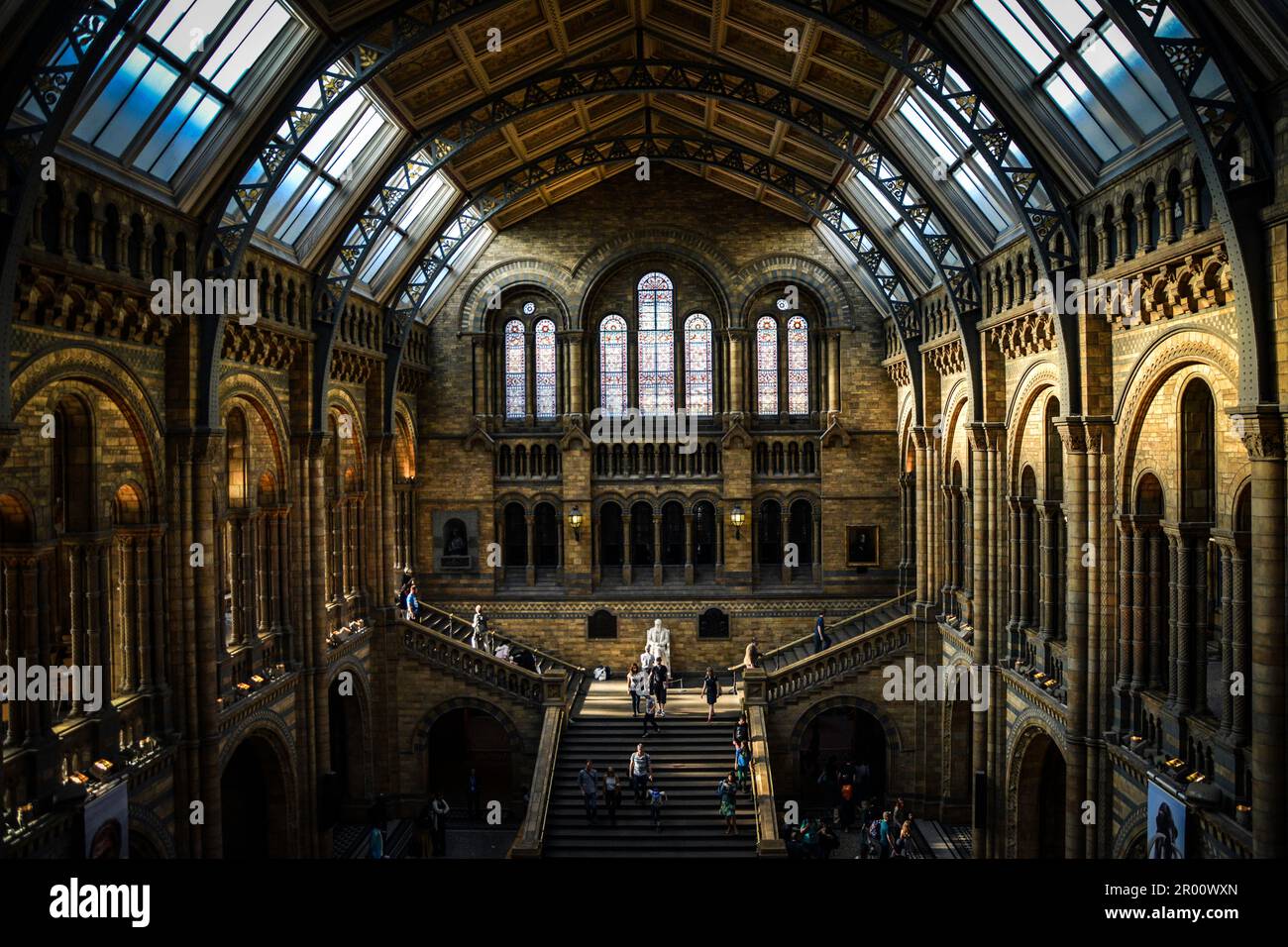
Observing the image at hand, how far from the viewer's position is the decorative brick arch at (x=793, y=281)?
113 feet

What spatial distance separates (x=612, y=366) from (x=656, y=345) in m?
1.69

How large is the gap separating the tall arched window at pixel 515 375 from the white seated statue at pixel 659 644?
29.0ft

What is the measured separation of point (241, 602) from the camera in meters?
21.3

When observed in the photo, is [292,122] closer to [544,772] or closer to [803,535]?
[544,772]

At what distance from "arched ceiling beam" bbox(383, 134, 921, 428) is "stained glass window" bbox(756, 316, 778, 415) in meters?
4.53

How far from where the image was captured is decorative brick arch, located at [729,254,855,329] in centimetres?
3444

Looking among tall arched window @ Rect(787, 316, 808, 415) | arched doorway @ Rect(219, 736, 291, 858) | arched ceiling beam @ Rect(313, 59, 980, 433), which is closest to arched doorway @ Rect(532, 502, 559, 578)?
tall arched window @ Rect(787, 316, 808, 415)

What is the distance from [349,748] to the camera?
28203 mm

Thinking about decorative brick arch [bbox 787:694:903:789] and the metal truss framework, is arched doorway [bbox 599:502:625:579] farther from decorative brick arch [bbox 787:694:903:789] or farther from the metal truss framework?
the metal truss framework

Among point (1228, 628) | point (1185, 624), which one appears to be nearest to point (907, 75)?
point (1185, 624)

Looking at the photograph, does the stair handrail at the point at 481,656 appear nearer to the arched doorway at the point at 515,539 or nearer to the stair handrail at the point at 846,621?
the arched doorway at the point at 515,539

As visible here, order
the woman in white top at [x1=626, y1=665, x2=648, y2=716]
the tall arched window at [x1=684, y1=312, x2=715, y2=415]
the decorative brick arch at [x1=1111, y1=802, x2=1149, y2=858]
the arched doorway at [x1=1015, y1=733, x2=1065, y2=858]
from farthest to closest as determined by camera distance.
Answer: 1. the tall arched window at [x1=684, y1=312, x2=715, y2=415]
2. the woman in white top at [x1=626, y1=665, x2=648, y2=716]
3. the arched doorway at [x1=1015, y1=733, x2=1065, y2=858]
4. the decorative brick arch at [x1=1111, y1=802, x2=1149, y2=858]

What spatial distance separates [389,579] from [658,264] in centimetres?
1422

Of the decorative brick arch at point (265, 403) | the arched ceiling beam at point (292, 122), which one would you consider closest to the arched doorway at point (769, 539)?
the decorative brick arch at point (265, 403)
